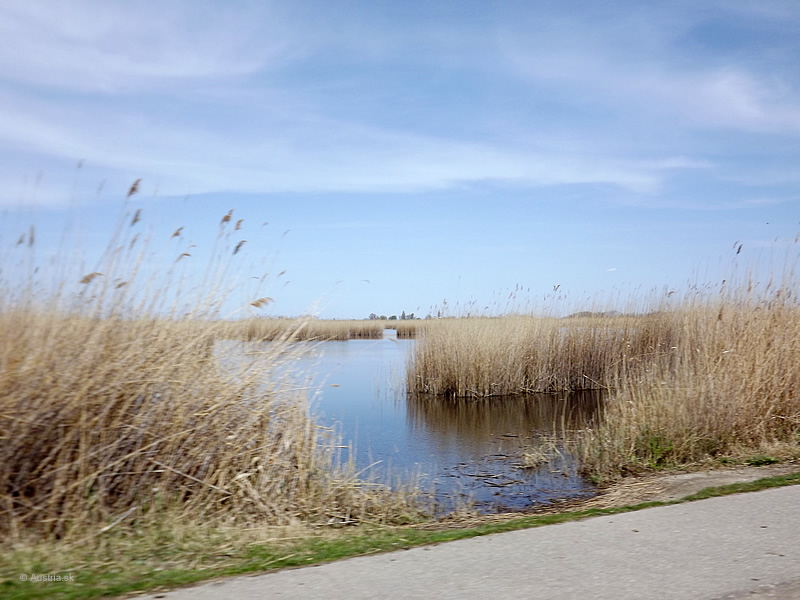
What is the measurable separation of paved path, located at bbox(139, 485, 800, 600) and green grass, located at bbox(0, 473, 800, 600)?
0.16 metres

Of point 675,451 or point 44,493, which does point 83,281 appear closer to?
point 44,493

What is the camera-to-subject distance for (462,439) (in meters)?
11.0

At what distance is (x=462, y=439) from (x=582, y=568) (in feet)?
24.2

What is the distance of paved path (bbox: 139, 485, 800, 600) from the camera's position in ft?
11.0

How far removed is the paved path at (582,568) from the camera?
11.0 ft

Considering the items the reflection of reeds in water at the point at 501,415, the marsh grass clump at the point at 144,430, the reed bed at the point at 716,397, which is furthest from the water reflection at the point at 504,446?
the marsh grass clump at the point at 144,430

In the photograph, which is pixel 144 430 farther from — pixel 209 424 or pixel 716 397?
pixel 716 397

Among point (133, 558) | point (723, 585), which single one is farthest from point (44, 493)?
point (723, 585)

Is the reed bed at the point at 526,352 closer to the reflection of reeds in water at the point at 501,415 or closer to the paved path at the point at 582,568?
the reflection of reeds in water at the point at 501,415

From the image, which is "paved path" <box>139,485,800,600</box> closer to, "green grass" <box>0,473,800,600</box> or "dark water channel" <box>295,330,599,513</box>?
"green grass" <box>0,473,800,600</box>

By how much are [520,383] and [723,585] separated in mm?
13148

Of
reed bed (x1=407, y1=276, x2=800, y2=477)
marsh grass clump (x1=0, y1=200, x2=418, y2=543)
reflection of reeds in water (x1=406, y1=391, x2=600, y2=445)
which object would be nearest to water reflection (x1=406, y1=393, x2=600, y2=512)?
reflection of reeds in water (x1=406, y1=391, x2=600, y2=445)

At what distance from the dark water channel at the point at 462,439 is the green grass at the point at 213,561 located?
2.02 metres

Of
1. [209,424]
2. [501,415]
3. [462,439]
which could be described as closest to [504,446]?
[462,439]
